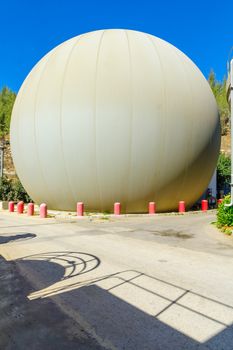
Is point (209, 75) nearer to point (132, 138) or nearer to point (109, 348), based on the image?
point (132, 138)

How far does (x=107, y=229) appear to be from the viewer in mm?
12836

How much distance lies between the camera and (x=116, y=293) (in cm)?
530

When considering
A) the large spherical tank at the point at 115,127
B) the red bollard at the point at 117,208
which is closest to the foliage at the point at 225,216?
the large spherical tank at the point at 115,127

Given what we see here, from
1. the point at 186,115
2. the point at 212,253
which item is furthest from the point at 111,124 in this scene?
the point at 212,253

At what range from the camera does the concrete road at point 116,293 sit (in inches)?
150

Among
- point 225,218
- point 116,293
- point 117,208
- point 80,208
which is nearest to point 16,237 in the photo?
point 80,208

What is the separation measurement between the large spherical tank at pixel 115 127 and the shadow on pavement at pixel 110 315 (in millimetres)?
10954

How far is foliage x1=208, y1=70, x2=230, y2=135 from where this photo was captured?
64.4m

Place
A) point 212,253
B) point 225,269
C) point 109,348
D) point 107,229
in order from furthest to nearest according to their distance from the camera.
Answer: point 107,229 < point 212,253 < point 225,269 < point 109,348

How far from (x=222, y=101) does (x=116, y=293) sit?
7487 cm

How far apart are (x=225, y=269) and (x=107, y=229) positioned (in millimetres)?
6571

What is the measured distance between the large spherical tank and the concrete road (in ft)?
23.5

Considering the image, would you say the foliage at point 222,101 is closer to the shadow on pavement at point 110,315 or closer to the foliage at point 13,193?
the foliage at point 13,193

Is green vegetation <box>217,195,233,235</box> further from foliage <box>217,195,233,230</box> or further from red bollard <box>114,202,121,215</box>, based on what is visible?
red bollard <box>114,202,121,215</box>
